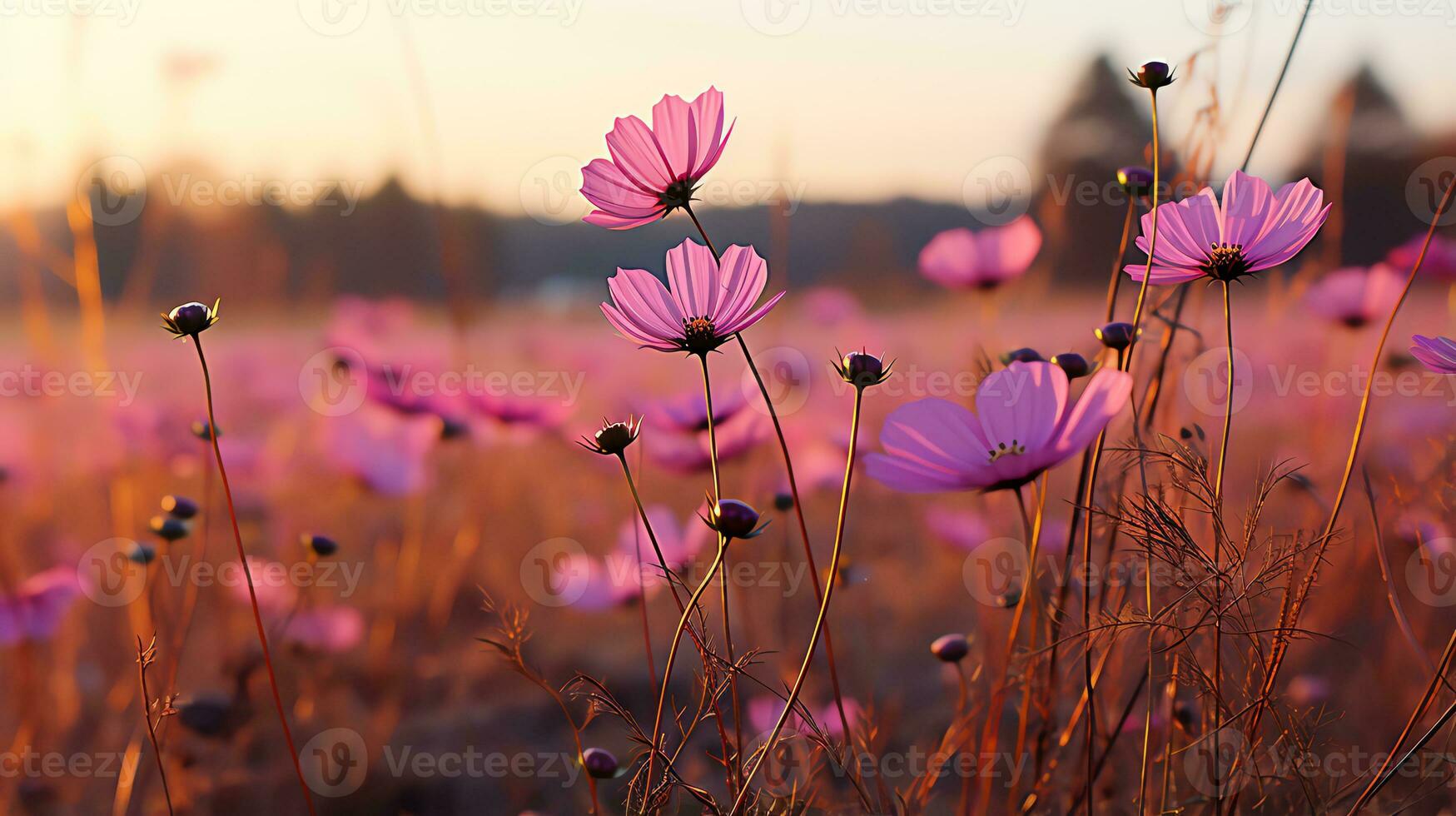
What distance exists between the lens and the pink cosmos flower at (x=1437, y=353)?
375 millimetres

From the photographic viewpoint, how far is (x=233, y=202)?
1.49 m

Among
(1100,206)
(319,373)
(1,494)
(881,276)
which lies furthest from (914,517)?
(1100,206)

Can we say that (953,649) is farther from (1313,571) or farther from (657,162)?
(657,162)

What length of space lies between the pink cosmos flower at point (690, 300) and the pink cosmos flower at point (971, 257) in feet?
1.48

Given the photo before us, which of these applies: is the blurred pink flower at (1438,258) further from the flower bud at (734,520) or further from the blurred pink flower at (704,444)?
the flower bud at (734,520)

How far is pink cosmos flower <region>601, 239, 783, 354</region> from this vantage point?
0.42 m

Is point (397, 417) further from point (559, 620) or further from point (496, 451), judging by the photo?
point (496, 451)

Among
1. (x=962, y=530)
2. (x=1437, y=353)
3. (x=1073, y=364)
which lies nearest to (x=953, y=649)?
(x=1073, y=364)

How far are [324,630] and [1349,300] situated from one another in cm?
119

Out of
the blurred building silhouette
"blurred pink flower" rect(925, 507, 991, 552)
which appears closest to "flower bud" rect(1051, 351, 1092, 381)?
"blurred pink flower" rect(925, 507, 991, 552)

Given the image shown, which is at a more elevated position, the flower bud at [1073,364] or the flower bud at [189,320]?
the flower bud at [189,320]

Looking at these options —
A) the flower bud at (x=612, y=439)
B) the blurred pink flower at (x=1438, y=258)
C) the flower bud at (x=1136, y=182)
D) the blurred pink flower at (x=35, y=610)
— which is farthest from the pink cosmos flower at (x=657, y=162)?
the blurred pink flower at (x=1438, y=258)

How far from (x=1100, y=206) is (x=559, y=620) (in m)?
8.06

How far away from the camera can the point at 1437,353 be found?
38 centimetres
